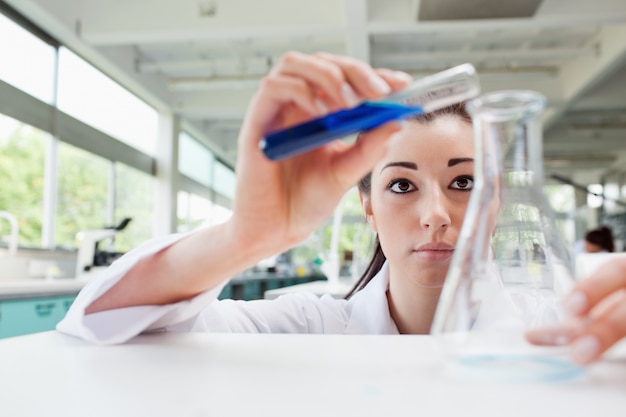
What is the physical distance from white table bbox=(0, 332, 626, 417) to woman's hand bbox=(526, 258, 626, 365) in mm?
32

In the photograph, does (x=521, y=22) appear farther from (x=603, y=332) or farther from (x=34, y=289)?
(x=603, y=332)

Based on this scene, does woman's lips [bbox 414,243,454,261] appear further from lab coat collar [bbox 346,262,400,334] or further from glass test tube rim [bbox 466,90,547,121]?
glass test tube rim [bbox 466,90,547,121]

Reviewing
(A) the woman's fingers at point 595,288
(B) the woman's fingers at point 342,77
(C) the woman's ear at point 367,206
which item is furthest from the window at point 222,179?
(A) the woman's fingers at point 595,288

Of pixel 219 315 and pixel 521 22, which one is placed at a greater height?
pixel 521 22

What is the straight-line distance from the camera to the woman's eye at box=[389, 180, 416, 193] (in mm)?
1006

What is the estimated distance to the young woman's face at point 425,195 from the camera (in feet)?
2.99

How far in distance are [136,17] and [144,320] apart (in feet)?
17.4

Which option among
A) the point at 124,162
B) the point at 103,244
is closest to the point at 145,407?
the point at 103,244

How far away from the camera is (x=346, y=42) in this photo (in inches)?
245

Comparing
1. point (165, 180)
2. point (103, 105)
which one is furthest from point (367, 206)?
point (165, 180)

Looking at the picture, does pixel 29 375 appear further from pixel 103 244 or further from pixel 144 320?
pixel 103 244

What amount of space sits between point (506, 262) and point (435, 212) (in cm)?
39


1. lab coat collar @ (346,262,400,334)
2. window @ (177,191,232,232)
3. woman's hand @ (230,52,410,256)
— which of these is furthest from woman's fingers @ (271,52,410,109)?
window @ (177,191,232,232)

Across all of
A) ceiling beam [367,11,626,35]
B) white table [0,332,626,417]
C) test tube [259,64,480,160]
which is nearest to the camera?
white table [0,332,626,417]
